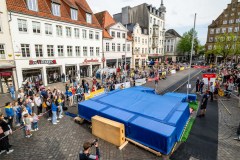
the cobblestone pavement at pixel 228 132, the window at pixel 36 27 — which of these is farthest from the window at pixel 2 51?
the cobblestone pavement at pixel 228 132

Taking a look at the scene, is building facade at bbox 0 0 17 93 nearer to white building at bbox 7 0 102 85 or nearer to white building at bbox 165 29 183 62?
white building at bbox 7 0 102 85

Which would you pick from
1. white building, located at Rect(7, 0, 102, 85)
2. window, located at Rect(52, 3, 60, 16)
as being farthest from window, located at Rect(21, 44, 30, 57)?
window, located at Rect(52, 3, 60, 16)

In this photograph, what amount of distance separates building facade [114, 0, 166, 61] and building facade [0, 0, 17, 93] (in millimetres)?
34110

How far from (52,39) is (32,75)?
20.8 feet

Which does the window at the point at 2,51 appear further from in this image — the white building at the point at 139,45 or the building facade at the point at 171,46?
the building facade at the point at 171,46

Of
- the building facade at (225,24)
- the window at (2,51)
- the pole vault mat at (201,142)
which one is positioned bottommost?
the pole vault mat at (201,142)

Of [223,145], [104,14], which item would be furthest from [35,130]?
[104,14]

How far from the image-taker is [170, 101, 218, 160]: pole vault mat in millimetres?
7039

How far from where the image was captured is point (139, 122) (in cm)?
755

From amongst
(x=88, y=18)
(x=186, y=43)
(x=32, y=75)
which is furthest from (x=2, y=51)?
(x=186, y=43)

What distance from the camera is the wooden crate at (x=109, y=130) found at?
7.54m

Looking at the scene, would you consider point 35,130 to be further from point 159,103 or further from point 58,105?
point 159,103

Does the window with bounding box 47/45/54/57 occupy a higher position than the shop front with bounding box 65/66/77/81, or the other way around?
the window with bounding box 47/45/54/57

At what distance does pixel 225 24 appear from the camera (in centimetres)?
5150
